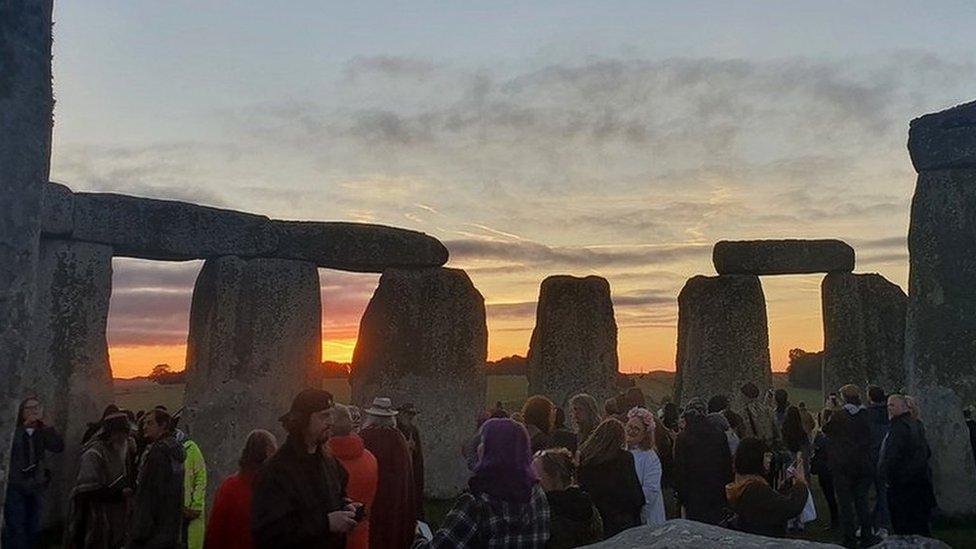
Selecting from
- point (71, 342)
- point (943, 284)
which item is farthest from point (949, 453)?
point (71, 342)

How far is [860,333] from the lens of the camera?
16.5m

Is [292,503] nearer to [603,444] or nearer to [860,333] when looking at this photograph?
[603,444]

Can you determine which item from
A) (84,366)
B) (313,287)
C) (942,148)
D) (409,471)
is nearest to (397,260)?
(313,287)

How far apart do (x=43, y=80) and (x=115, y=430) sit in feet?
13.9

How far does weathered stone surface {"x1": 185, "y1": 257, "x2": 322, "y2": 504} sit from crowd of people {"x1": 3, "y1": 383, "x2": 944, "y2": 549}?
149 inches

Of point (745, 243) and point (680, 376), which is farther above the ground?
point (745, 243)

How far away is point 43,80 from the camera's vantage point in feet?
11.0

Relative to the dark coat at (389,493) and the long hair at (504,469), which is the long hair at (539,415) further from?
the long hair at (504,469)

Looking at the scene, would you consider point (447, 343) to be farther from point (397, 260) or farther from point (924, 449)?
point (924, 449)

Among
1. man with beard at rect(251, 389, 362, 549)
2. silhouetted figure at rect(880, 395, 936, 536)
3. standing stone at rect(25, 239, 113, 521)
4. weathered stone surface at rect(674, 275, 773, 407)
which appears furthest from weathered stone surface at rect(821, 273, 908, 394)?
man with beard at rect(251, 389, 362, 549)

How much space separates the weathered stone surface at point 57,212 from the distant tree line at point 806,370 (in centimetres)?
2634

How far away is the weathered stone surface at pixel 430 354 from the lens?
544 inches

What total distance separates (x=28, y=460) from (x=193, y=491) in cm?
234

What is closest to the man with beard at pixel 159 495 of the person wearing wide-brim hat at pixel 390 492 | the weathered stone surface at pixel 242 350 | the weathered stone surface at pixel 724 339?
the person wearing wide-brim hat at pixel 390 492
